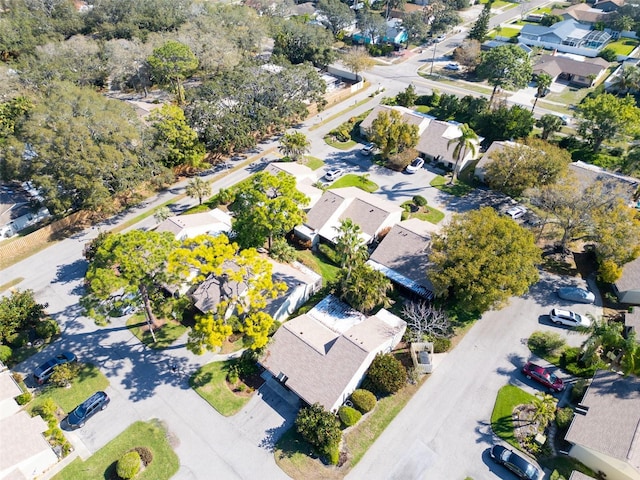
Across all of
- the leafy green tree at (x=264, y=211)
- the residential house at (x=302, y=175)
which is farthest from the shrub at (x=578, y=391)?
the residential house at (x=302, y=175)

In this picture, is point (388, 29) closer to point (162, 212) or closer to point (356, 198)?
point (356, 198)

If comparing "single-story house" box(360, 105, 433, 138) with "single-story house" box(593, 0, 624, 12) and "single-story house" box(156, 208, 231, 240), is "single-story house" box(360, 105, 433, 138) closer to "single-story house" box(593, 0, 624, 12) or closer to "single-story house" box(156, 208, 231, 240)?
"single-story house" box(156, 208, 231, 240)

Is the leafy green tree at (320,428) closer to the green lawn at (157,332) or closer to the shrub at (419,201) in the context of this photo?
the green lawn at (157,332)

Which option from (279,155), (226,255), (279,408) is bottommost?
Answer: (279,408)

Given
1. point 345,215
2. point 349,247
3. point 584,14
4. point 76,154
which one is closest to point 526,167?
point 345,215

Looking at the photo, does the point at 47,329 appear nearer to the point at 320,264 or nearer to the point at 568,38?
the point at 320,264

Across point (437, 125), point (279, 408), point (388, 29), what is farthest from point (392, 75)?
point (279, 408)

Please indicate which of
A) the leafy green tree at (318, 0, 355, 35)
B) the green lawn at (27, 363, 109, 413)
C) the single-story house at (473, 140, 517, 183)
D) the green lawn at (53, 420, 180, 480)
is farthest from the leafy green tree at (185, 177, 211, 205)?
the leafy green tree at (318, 0, 355, 35)
